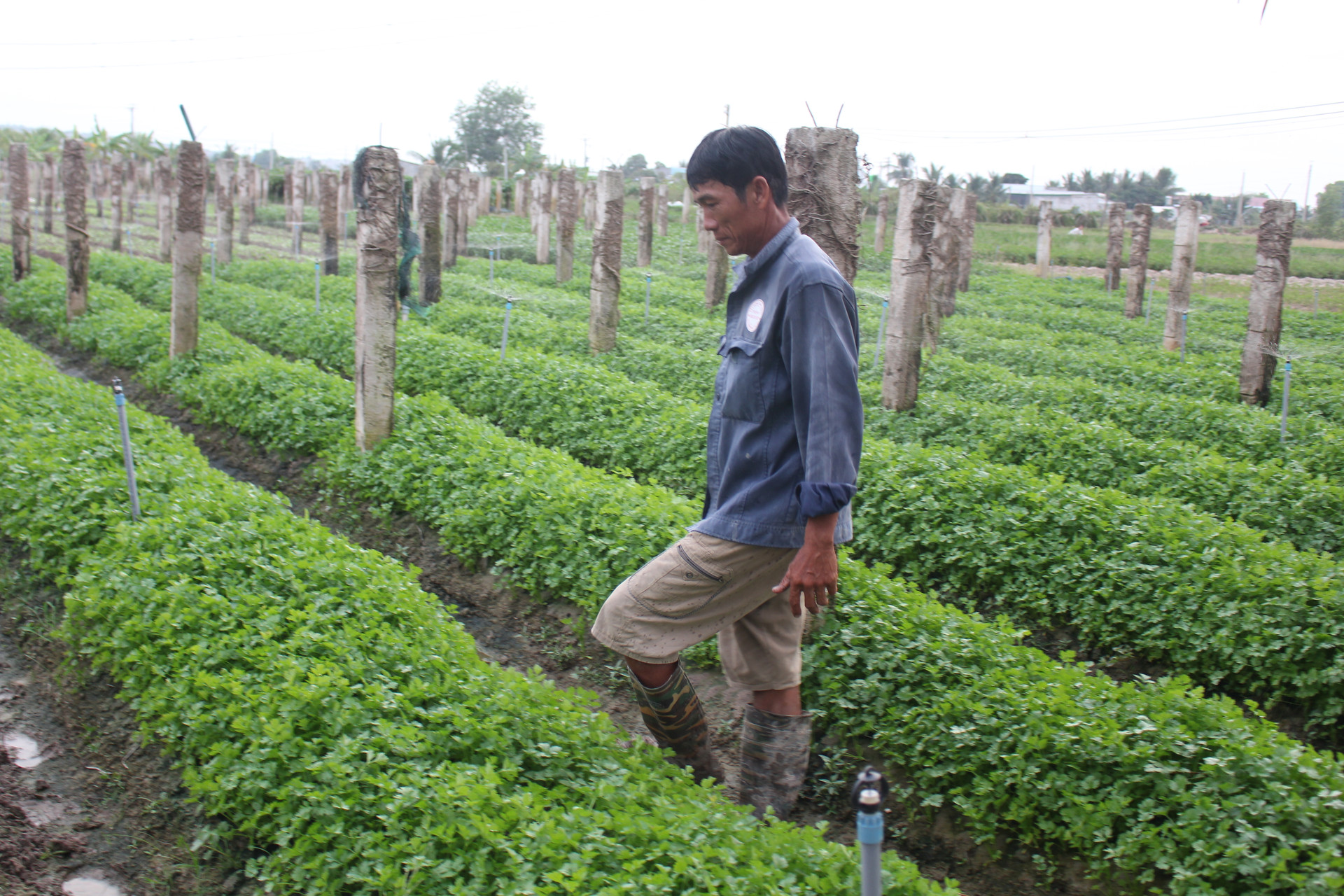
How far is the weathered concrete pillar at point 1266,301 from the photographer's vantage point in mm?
11664

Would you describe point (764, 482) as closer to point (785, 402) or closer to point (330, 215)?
point (785, 402)

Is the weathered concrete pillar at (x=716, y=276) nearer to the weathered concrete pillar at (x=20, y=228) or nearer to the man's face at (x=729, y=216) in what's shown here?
the weathered concrete pillar at (x=20, y=228)

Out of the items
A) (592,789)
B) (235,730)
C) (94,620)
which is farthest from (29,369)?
(592,789)

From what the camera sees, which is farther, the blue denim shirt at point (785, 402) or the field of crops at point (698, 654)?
the field of crops at point (698, 654)

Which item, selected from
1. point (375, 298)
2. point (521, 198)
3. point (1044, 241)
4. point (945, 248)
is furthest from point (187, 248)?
point (521, 198)

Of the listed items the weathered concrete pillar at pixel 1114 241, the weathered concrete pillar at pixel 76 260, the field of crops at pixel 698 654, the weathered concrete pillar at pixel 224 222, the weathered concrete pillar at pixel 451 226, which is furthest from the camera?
the weathered concrete pillar at pixel 451 226

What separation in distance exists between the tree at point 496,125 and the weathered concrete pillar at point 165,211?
6384cm

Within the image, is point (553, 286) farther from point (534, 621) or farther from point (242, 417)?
point (534, 621)

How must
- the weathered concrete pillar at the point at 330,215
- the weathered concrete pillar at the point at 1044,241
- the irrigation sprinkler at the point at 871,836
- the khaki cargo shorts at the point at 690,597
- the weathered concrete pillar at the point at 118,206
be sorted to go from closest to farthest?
the irrigation sprinkler at the point at 871,836
the khaki cargo shorts at the point at 690,597
the weathered concrete pillar at the point at 330,215
the weathered concrete pillar at the point at 118,206
the weathered concrete pillar at the point at 1044,241

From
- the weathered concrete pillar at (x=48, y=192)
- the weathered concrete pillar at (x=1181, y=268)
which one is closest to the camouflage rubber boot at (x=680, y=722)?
the weathered concrete pillar at (x=1181, y=268)

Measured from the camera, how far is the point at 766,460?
3.14m

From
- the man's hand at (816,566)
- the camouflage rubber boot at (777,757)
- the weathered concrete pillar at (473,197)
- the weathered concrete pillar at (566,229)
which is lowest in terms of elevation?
the camouflage rubber boot at (777,757)

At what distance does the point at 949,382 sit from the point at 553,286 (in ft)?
40.7

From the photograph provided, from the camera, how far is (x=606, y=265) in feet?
44.2
